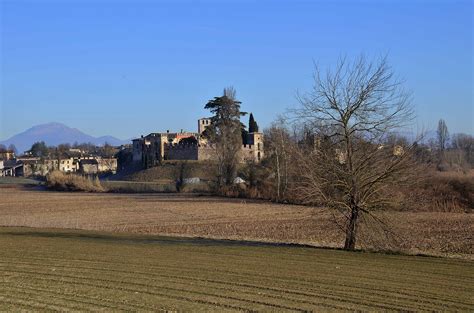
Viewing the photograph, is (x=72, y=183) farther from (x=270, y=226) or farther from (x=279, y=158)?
(x=270, y=226)

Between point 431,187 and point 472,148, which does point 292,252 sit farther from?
Answer: point 472,148

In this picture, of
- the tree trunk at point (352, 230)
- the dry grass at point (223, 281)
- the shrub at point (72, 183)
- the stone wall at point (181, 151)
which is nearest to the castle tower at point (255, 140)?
the stone wall at point (181, 151)

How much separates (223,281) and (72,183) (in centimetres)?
9718

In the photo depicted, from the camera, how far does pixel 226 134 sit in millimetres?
89188

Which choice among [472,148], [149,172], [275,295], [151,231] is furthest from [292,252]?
[472,148]

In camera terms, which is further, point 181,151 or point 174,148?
point 174,148

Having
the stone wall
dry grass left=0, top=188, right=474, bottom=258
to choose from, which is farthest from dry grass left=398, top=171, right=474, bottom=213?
the stone wall

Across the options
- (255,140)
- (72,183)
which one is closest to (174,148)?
(255,140)

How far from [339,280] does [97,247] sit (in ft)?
38.8

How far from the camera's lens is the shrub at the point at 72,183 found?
103 meters

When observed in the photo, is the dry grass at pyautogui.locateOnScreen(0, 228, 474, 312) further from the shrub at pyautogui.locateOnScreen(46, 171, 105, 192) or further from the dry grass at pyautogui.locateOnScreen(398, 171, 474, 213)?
the shrub at pyautogui.locateOnScreen(46, 171, 105, 192)

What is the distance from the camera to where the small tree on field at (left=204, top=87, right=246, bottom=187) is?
283 feet

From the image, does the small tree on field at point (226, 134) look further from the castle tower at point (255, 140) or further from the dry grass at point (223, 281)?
the dry grass at point (223, 281)

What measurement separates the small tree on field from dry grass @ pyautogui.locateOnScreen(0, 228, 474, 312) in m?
63.3
